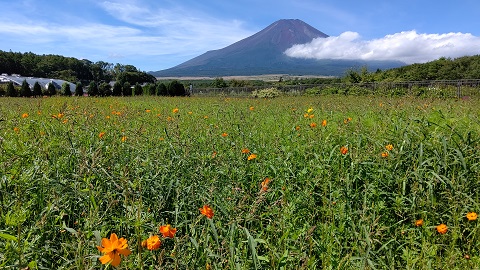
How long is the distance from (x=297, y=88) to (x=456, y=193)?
73.6 ft

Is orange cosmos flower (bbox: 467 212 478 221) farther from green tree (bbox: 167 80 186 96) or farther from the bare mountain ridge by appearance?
the bare mountain ridge

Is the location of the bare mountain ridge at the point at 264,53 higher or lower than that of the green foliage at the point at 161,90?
higher

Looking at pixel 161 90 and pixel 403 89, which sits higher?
pixel 161 90

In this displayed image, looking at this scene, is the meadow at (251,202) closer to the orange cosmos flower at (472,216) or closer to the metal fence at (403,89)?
the orange cosmos flower at (472,216)

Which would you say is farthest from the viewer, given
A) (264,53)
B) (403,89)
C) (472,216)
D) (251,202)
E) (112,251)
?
(264,53)

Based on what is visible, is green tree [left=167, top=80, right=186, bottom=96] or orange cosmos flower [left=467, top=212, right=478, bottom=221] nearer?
orange cosmos flower [left=467, top=212, right=478, bottom=221]

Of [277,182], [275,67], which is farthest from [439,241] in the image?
[275,67]

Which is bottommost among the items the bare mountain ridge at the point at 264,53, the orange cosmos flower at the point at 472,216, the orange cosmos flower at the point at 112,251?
the orange cosmos flower at the point at 472,216

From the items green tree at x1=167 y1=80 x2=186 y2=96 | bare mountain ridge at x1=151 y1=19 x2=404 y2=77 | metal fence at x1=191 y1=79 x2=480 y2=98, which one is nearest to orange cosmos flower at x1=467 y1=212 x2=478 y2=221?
metal fence at x1=191 y1=79 x2=480 y2=98

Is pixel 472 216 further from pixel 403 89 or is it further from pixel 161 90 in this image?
pixel 161 90

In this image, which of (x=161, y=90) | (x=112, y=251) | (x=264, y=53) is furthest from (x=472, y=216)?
(x=264, y=53)

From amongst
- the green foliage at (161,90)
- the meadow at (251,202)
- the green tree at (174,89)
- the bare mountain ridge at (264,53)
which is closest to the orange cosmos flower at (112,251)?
the meadow at (251,202)

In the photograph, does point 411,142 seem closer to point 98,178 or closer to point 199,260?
point 199,260

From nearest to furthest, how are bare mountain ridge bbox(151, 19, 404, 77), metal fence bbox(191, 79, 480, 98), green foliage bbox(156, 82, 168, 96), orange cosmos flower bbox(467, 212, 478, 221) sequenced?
orange cosmos flower bbox(467, 212, 478, 221), metal fence bbox(191, 79, 480, 98), green foliage bbox(156, 82, 168, 96), bare mountain ridge bbox(151, 19, 404, 77)
